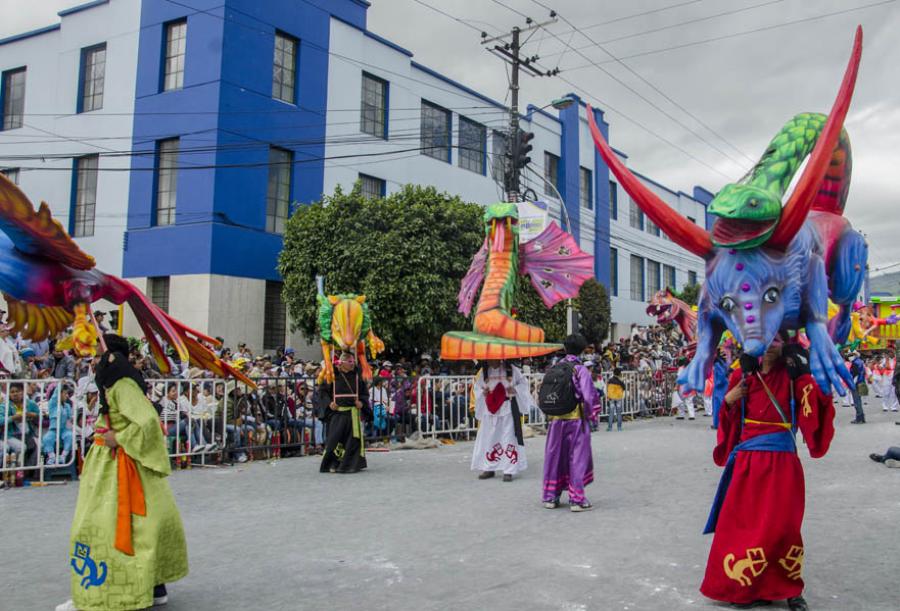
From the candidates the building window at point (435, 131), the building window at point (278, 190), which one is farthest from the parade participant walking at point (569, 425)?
the building window at point (435, 131)

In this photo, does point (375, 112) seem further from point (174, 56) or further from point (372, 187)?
point (174, 56)

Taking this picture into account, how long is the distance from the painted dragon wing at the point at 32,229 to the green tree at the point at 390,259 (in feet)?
42.9

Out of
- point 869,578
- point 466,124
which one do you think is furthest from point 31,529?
point 466,124

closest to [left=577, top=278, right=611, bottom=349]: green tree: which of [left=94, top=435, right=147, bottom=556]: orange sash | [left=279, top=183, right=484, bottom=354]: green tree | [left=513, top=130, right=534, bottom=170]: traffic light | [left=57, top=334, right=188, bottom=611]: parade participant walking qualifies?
[left=279, top=183, right=484, bottom=354]: green tree

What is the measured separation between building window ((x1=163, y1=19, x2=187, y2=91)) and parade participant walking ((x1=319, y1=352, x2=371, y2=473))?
1293cm

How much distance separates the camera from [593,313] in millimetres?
29375

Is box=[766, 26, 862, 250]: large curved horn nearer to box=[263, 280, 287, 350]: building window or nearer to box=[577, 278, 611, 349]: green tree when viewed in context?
box=[263, 280, 287, 350]: building window

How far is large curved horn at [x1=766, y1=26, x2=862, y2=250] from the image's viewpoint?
14.5 ft

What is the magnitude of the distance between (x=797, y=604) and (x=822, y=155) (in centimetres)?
260

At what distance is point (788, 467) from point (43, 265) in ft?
16.5

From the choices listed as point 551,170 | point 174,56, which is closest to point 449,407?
point 174,56

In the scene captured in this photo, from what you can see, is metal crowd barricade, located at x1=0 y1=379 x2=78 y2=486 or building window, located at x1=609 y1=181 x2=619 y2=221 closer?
metal crowd barricade, located at x1=0 y1=379 x2=78 y2=486

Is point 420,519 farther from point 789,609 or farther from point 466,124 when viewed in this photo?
point 466,124

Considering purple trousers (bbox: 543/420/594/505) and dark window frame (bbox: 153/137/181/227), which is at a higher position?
dark window frame (bbox: 153/137/181/227)
